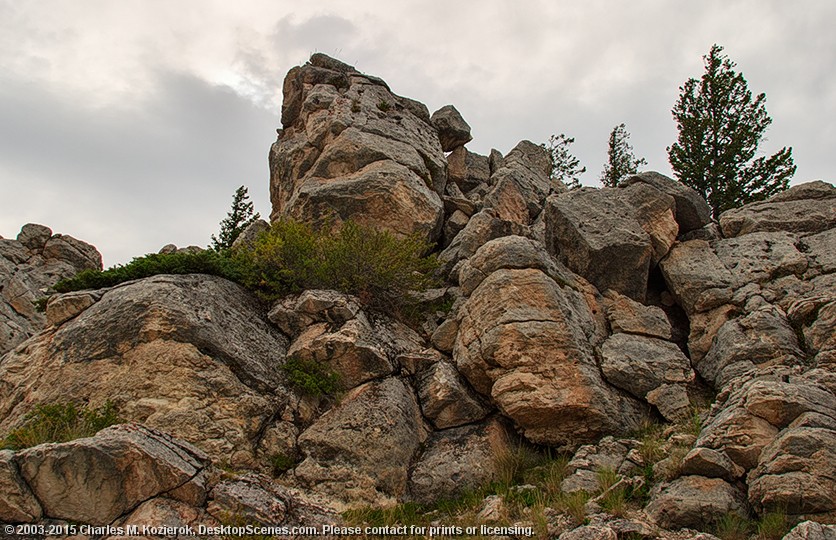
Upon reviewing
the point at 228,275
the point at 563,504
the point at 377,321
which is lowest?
the point at 563,504

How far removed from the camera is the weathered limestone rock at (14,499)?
793 centimetres

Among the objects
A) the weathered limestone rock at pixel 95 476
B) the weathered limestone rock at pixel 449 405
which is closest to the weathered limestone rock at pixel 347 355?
the weathered limestone rock at pixel 449 405

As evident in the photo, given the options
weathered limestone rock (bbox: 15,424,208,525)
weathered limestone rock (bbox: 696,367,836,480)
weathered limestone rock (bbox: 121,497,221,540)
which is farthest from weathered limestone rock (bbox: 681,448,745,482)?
weathered limestone rock (bbox: 15,424,208,525)

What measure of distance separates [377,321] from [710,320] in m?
9.21

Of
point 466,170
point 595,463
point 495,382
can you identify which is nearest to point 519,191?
point 466,170

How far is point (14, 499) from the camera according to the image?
800cm

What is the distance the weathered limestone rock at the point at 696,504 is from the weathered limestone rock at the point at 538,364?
3.02 m

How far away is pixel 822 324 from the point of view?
1236 centimetres

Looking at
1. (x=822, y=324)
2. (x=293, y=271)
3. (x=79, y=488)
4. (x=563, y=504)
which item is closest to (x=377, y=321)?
(x=293, y=271)

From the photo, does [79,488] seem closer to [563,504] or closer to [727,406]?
[563,504]

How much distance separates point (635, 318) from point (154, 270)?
13.1 m

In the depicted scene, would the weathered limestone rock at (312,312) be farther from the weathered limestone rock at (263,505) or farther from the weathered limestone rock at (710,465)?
the weathered limestone rock at (710,465)

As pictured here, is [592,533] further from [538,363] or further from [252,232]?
[252,232]

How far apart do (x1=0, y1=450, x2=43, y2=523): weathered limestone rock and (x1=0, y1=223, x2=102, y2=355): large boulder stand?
42.4ft
